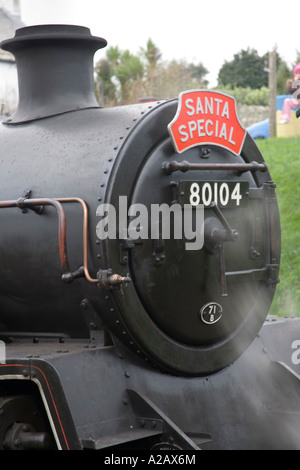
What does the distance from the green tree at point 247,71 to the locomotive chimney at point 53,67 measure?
26.6 meters

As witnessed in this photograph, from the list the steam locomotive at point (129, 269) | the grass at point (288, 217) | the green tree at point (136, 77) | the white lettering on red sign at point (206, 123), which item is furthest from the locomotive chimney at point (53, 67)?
the green tree at point (136, 77)

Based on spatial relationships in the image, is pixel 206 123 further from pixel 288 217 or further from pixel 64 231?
pixel 288 217

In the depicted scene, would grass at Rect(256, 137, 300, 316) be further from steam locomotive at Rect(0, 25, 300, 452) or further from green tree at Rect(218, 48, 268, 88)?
green tree at Rect(218, 48, 268, 88)

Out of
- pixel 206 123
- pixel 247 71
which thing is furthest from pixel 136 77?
pixel 206 123

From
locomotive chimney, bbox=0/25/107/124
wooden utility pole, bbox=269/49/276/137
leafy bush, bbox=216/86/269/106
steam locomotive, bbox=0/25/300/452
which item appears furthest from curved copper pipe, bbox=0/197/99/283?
leafy bush, bbox=216/86/269/106

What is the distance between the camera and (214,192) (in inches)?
172

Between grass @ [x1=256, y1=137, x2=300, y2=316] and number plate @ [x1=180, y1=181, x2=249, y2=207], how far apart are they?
4124 mm

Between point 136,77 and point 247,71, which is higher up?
point 247,71

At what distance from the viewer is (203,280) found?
4352mm

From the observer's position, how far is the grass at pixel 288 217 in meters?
9.02

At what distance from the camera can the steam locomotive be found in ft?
12.8

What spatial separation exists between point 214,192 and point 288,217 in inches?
257

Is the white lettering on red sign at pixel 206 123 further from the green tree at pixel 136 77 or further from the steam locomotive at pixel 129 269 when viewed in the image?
the green tree at pixel 136 77
